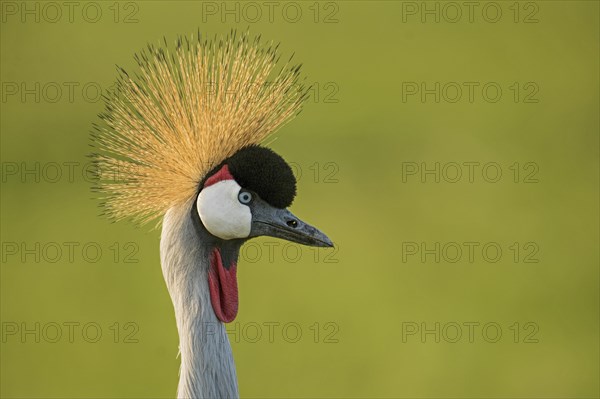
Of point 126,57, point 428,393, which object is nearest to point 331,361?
point 428,393

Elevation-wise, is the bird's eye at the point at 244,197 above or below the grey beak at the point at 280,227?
above

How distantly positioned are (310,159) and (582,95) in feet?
7.21

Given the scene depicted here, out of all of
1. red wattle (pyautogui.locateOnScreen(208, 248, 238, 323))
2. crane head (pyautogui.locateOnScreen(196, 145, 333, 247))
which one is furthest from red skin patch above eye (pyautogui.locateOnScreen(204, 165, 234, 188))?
red wattle (pyautogui.locateOnScreen(208, 248, 238, 323))

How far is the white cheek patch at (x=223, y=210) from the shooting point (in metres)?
2.04

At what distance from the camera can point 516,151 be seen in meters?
6.35

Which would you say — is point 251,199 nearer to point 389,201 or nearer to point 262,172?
point 262,172

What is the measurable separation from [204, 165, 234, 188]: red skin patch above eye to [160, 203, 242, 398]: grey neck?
0.06 meters

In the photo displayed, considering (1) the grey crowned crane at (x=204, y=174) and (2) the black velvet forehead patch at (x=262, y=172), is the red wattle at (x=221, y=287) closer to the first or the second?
(1) the grey crowned crane at (x=204, y=174)

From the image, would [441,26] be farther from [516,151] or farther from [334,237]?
[334,237]

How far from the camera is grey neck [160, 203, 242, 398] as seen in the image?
2.06 m

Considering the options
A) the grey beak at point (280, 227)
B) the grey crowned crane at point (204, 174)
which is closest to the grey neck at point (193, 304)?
the grey crowned crane at point (204, 174)

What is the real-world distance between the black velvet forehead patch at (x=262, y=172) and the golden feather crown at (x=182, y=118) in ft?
0.24

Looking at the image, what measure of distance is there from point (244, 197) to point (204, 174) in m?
0.11

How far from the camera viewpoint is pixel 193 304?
2066mm
